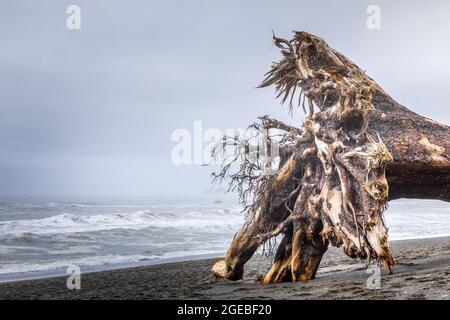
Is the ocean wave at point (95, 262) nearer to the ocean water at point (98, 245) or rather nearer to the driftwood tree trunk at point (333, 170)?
the ocean water at point (98, 245)

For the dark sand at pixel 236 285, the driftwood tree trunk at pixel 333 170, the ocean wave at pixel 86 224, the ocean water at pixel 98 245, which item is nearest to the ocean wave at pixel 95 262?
the ocean water at pixel 98 245

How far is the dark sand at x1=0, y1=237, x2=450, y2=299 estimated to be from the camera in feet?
19.4

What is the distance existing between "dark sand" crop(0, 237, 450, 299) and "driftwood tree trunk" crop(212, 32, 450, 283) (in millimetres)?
566

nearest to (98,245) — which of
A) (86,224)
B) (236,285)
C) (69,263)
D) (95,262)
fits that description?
(95,262)

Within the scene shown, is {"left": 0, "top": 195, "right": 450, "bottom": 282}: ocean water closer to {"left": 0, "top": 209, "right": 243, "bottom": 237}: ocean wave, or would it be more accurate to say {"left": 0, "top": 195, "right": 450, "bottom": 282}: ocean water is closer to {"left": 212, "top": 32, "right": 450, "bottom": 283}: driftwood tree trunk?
{"left": 0, "top": 209, "right": 243, "bottom": 237}: ocean wave

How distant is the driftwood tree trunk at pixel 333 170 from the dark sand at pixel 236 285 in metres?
0.57

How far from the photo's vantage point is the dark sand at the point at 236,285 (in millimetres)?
5918

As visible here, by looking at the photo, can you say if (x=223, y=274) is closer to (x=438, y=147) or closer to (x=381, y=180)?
(x=381, y=180)

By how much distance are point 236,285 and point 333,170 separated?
2958 millimetres

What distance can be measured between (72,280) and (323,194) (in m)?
7.27

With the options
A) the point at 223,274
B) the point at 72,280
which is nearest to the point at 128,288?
the point at 223,274
